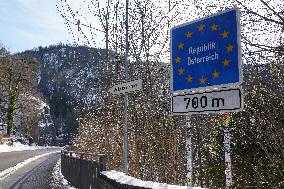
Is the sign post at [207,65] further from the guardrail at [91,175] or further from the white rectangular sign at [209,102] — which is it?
the guardrail at [91,175]

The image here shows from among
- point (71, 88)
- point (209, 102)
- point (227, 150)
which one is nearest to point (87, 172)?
point (227, 150)

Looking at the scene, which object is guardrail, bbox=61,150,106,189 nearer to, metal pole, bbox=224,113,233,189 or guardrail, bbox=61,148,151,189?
guardrail, bbox=61,148,151,189

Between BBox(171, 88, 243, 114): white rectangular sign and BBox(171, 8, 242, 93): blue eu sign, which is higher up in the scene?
BBox(171, 8, 242, 93): blue eu sign

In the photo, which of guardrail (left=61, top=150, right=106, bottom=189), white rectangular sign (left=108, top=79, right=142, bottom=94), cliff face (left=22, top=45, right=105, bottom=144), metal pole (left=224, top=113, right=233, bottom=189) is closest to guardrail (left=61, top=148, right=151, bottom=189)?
guardrail (left=61, top=150, right=106, bottom=189)

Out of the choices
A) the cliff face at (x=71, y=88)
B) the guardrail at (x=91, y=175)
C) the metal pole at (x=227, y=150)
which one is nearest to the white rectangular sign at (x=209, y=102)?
the guardrail at (x=91, y=175)

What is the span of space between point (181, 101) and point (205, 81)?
44 cm

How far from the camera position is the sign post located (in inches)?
165

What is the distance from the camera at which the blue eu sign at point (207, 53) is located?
13.8 ft

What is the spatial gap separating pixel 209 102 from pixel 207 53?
50cm

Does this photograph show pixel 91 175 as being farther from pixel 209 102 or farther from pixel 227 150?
pixel 209 102

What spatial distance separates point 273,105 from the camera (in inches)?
320

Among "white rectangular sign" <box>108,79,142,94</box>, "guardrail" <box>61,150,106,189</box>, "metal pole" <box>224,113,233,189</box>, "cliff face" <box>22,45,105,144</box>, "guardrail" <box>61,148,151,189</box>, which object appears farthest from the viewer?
"cliff face" <box>22,45,105,144</box>

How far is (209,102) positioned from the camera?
447 cm

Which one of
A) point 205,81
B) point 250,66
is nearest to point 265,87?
point 250,66
